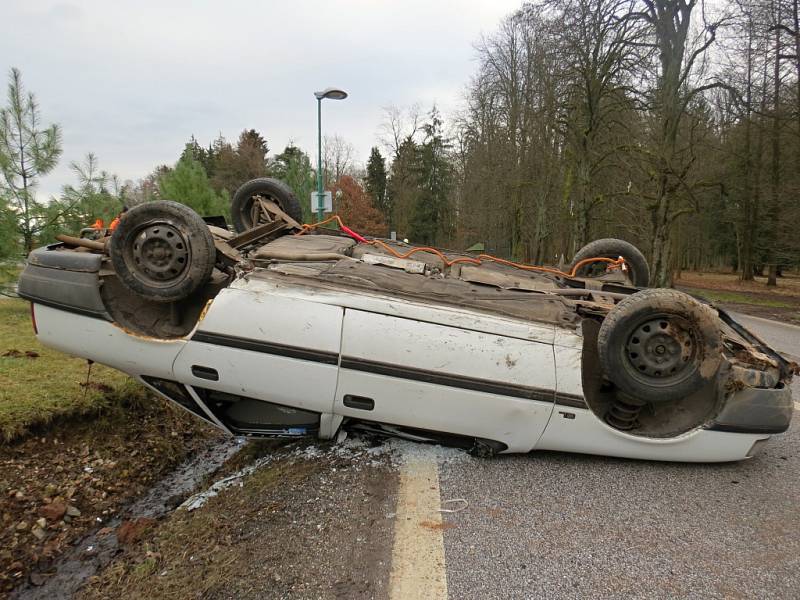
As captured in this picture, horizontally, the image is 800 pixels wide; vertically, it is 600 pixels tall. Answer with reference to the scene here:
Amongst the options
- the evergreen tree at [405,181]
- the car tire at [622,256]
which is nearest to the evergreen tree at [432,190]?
the evergreen tree at [405,181]

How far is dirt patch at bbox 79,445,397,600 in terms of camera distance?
198 centimetres

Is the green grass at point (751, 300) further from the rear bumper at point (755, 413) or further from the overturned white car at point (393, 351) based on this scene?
the overturned white car at point (393, 351)

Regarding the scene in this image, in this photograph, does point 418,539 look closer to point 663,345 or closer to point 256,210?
point 663,345

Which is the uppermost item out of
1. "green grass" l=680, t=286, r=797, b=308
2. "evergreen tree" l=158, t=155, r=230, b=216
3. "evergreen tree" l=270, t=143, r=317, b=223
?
"evergreen tree" l=270, t=143, r=317, b=223

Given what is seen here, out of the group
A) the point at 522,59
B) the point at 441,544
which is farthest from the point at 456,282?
the point at 522,59

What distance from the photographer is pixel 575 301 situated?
10.6ft

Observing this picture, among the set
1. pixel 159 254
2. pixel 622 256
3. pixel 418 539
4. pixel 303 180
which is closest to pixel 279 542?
Result: pixel 418 539

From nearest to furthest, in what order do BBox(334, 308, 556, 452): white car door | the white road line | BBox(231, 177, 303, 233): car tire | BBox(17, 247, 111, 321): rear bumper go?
the white road line < BBox(334, 308, 556, 452): white car door < BBox(17, 247, 111, 321): rear bumper < BBox(231, 177, 303, 233): car tire

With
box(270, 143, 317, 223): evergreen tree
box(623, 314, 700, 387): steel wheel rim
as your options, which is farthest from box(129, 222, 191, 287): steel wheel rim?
box(270, 143, 317, 223): evergreen tree

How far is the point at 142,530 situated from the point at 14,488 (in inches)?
45.7

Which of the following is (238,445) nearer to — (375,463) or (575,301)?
(375,463)

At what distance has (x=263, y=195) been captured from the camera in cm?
480

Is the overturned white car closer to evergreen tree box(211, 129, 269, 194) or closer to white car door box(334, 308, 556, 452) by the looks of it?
white car door box(334, 308, 556, 452)

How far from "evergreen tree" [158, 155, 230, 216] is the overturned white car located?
797 centimetres
